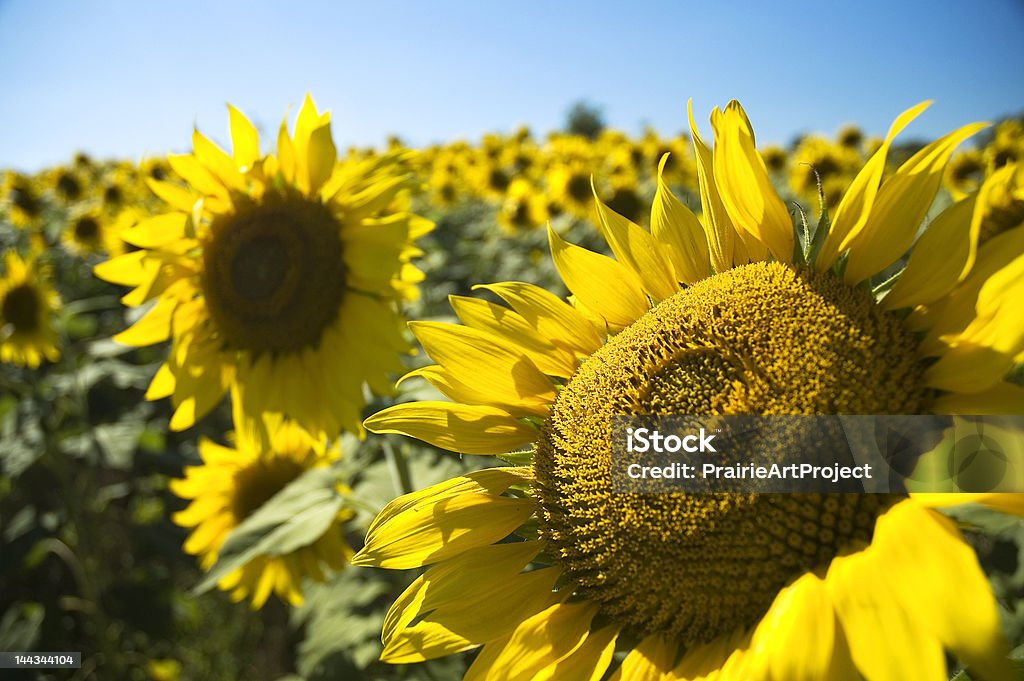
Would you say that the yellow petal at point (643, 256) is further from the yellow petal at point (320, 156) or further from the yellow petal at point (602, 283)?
the yellow petal at point (320, 156)

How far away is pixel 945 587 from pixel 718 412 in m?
0.33

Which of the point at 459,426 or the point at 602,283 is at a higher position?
the point at 602,283

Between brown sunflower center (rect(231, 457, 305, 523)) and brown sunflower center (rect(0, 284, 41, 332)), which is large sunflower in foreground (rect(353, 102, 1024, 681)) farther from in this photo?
brown sunflower center (rect(0, 284, 41, 332))

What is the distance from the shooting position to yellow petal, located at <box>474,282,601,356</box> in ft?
4.04

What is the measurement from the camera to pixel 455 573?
3.53 ft

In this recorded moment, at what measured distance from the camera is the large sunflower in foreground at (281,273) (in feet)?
6.58

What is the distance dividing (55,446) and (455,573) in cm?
369

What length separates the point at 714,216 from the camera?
3.63ft

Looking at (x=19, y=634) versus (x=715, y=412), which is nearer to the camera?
(x=715, y=412)

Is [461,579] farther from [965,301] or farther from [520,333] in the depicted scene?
[965,301]

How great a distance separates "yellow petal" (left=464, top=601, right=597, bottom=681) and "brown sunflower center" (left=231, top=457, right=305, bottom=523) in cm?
202

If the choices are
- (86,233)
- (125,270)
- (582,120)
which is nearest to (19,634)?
(125,270)

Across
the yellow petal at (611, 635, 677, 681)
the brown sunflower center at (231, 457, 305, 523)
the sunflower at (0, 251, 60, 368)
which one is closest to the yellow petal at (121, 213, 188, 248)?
the brown sunflower center at (231, 457, 305, 523)

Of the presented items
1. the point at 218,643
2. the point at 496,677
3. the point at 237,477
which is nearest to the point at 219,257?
the point at 237,477
